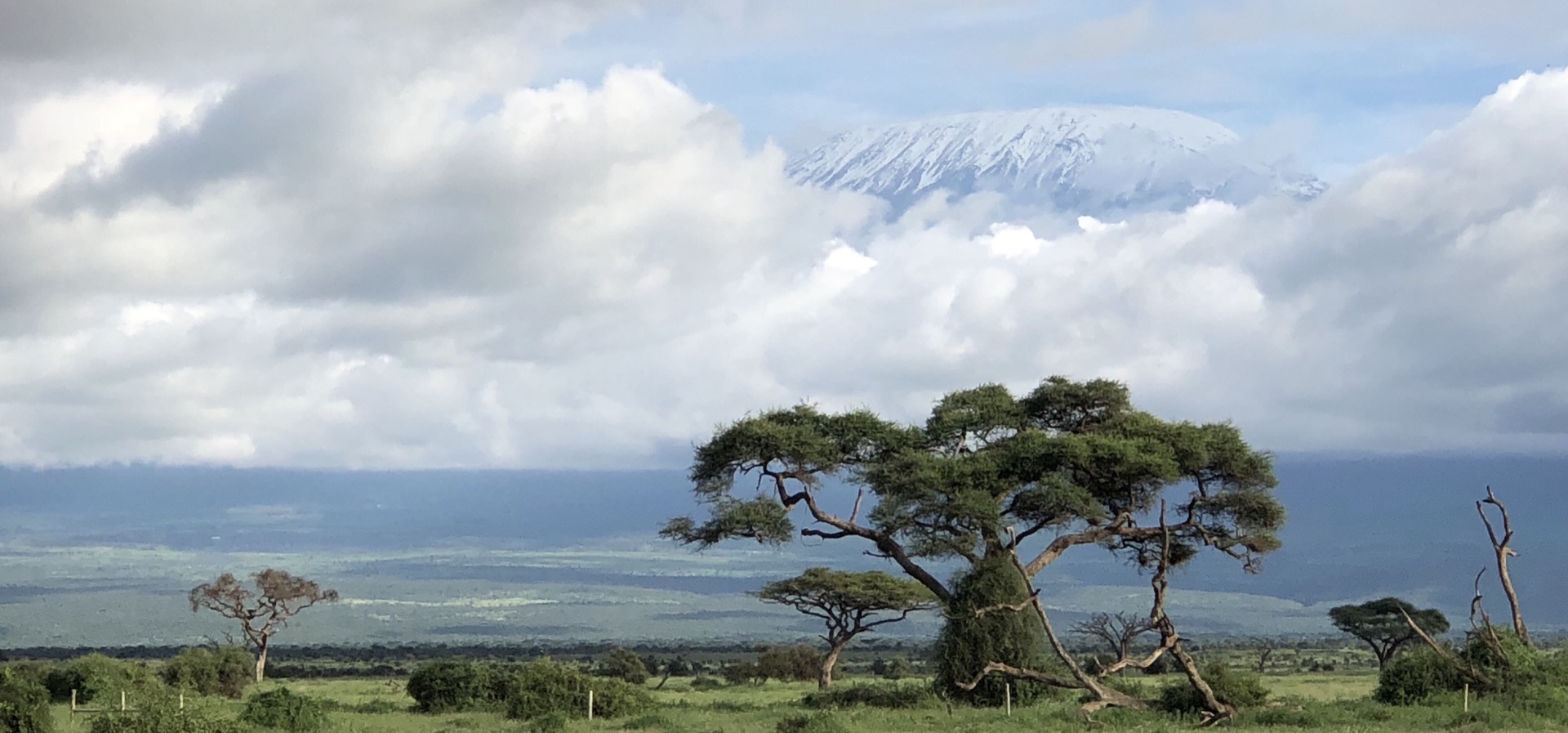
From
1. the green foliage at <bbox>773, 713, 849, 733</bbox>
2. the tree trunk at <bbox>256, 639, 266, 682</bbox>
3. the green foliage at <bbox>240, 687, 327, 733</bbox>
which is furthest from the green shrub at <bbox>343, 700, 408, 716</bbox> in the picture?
the tree trunk at <bbox>256, 639, 266, 682</bbox>

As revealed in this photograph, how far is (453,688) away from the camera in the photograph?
1511 inches

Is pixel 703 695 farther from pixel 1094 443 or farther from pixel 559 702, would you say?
pixel 1094 443

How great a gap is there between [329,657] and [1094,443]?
73403 millimetres

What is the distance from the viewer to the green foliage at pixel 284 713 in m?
30.5

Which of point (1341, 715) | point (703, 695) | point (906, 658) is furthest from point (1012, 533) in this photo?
point (906, 658)

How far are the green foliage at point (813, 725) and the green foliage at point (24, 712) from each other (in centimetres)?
1262

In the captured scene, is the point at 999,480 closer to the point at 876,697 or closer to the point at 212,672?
the point at 876,697

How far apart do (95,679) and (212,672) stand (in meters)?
6.58

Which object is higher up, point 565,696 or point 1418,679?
point 1418,679

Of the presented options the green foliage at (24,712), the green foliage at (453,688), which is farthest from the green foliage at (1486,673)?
the green foliage at (24,712)

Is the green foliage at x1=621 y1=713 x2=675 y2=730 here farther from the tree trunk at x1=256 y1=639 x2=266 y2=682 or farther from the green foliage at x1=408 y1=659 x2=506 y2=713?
the tree trunk at x1=256 y1=639 x2=266 y2=682

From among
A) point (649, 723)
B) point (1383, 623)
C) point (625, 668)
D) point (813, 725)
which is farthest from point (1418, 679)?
point (1383, 623)

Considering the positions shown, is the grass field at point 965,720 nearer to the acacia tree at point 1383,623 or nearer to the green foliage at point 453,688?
the green foliage at point 453,688

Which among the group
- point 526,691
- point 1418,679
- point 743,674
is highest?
point 1418,679
